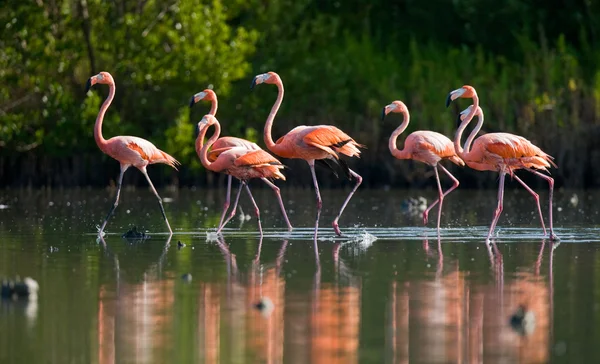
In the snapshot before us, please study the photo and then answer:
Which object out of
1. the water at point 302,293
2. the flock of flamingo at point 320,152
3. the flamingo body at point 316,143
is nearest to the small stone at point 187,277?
the water at point 302,293

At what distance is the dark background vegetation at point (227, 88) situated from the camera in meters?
26.1

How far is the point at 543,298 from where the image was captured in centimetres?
961

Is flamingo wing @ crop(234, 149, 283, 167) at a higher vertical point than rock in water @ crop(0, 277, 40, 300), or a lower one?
higher

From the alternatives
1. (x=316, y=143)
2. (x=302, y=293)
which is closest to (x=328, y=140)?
(x=316, y=143)

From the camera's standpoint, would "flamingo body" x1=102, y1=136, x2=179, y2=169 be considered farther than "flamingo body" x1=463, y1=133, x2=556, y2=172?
Yes

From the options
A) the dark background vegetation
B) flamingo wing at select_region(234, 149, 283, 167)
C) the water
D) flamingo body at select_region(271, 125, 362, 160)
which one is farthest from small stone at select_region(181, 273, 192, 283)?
the dark background vegetation

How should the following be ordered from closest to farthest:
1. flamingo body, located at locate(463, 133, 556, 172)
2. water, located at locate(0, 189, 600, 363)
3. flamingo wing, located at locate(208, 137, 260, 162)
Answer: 1. water, located at locate(0, 189, 600, 363)
2. flamingo body, located at locate(463, 133, 556, 172)
3. flamingo wing, located at locate(208, 137, 260, 162)

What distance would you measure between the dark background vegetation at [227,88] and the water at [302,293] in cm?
929

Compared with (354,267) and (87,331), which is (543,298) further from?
(87,331)

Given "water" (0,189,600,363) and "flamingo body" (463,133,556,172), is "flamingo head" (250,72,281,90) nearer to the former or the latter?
"water" (0,189,600,363)

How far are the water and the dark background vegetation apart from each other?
30.5ft

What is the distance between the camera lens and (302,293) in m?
9.88

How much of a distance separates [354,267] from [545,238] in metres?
3.46

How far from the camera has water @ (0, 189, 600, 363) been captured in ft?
25.4
